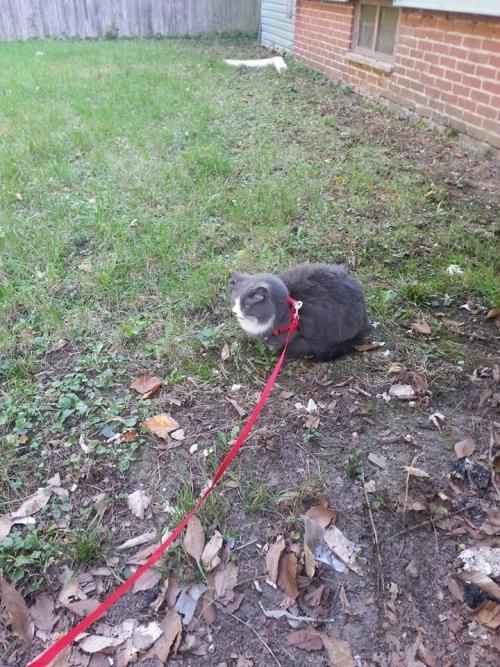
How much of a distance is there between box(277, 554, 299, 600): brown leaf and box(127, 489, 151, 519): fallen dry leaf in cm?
67

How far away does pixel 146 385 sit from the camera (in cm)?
286

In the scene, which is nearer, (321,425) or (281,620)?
(281,620)

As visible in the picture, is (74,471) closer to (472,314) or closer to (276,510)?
(276,510)

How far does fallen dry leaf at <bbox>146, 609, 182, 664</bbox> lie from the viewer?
5.78 feet

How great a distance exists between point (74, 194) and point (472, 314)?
13.0 ft

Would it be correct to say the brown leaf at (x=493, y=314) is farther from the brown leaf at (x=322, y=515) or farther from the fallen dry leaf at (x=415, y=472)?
the brown leaf at (x=322, y=515)

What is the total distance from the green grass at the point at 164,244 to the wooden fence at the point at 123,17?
9.41 m

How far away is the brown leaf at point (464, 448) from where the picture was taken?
93.6 inches

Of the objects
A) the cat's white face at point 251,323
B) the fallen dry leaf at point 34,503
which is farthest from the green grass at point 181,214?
the fallen dry leaf at point 34,503

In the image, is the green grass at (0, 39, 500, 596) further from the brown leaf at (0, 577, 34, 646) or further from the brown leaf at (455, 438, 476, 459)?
the brown leaf at (455, 438, 476, 459)

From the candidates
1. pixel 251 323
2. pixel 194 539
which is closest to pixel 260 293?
pixel 251 323

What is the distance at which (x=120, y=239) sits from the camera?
416 centimetres

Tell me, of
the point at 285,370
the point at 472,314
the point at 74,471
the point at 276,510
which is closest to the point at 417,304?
the point at 472,314

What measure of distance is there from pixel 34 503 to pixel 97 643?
2.37ft
